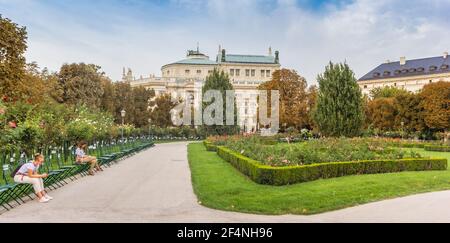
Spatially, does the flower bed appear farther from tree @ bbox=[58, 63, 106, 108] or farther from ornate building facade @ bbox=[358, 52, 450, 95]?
ornate building facade @ bbox=[358, 52, 450, 95]

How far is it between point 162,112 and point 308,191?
53.5 m

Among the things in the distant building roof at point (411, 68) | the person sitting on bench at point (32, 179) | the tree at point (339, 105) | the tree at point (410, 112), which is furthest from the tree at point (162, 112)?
the person sitting on bench at point (32, 179)

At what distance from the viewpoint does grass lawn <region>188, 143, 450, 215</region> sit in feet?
34.3

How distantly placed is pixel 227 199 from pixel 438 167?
1030 centimetres

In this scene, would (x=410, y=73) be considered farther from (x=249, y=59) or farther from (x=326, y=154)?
(x=326, y=154)

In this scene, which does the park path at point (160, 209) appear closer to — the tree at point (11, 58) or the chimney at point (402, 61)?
the tree at point (11, 58)

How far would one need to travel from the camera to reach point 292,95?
5262 cm

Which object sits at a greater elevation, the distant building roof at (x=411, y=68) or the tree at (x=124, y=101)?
the distant building roof at (x=411, y=68)

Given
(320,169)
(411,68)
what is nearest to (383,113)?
(411,68)

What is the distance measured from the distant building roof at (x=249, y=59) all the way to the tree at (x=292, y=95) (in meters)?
45.4

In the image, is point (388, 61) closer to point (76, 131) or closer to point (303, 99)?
point (303, 99)

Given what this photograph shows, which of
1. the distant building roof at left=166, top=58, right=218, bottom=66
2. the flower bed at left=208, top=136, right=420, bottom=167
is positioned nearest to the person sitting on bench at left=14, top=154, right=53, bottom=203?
the flower bed at left=208, top=136, right=420, bottom=167

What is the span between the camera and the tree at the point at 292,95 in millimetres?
51625

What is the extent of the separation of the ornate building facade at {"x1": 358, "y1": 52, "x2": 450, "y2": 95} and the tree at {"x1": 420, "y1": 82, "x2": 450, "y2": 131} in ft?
109
